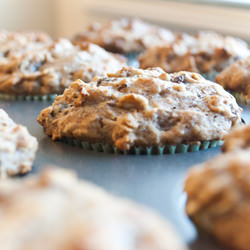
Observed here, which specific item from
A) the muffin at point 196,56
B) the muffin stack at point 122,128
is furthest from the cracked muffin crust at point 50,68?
the muffin at point 196,56

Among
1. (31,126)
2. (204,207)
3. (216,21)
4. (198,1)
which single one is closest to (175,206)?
(204,207)

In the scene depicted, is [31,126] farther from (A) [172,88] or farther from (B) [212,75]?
(B) [212,75]

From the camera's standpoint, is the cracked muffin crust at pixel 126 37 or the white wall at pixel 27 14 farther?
the white wall at pixel 27 14

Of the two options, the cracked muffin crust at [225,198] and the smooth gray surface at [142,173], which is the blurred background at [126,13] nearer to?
the smooth gray surface at [142,173]

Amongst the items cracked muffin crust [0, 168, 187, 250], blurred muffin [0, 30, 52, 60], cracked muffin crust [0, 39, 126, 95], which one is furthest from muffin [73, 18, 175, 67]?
cracked muffin crust [0, 168, 187, 250]

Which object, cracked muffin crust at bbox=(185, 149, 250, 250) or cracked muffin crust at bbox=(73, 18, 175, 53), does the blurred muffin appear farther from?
cracked muffin crust at bbox=(185, 149, 250, 250)
